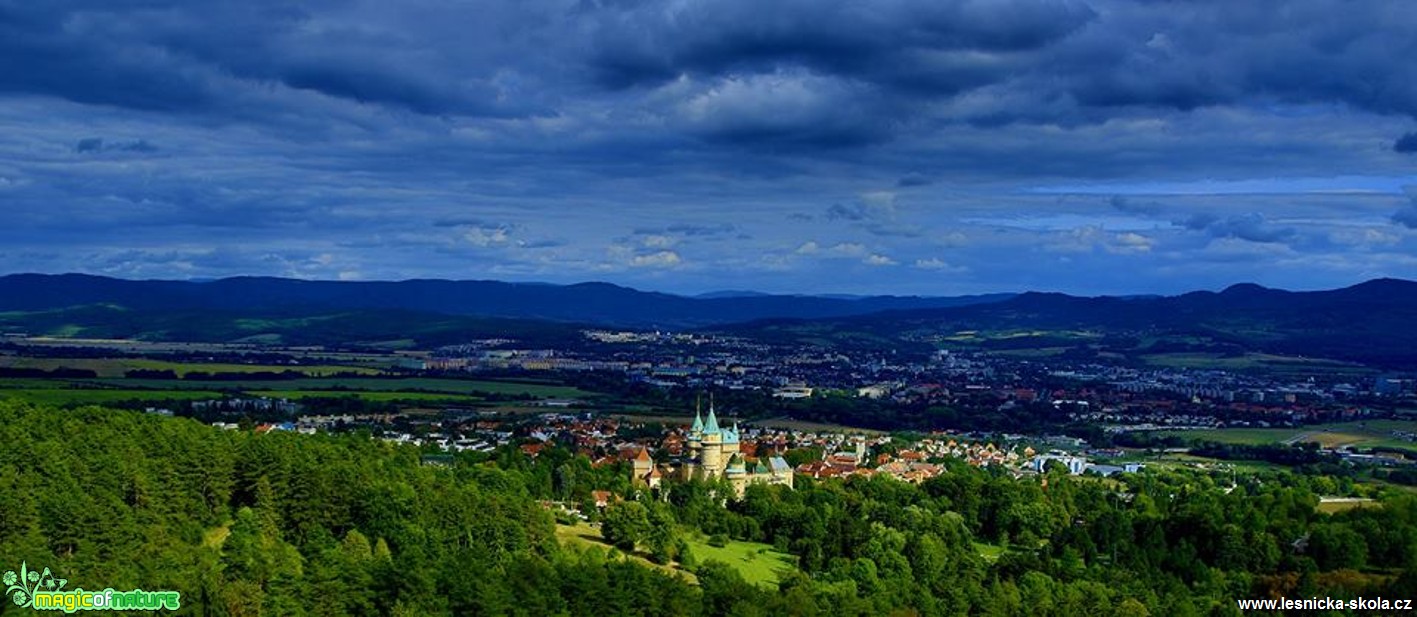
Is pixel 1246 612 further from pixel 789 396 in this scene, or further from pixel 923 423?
pixel 789 396

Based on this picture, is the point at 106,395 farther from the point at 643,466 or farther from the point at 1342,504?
the point at 1342,504

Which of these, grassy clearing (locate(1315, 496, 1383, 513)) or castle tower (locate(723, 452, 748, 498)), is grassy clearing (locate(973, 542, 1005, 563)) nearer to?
castle tower (locate(723, 452, 748, 498))

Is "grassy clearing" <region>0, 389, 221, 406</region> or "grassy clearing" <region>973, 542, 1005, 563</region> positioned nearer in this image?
"grassy clearing" <region>973, 542, 1005, 563</region>

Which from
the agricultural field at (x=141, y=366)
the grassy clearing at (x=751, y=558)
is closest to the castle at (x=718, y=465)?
the grassy clearing at (x=751, y=558)

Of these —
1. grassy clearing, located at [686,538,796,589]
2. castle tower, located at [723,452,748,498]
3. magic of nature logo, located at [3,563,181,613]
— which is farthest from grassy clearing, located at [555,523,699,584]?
magic of nature logo, located at [3,563,181,613]

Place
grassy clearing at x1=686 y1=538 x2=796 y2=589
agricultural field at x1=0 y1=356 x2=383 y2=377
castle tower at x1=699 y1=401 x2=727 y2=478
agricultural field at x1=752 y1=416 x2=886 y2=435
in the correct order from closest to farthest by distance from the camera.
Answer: grassy clearing at x1=686 y1=538 x2=796 y2=589 < castle tower at x1=699 y1=401 x2=727 y2=478 < agricultural field at x1=752 y1=416 x2=886 y2=435 < agricultural field at x1=0 y1=356 x2=383 y2=377

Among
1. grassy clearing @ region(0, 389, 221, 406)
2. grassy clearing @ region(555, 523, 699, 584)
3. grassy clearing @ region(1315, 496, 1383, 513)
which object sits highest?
grassy clearing @ region(0, 389, 221, 406)

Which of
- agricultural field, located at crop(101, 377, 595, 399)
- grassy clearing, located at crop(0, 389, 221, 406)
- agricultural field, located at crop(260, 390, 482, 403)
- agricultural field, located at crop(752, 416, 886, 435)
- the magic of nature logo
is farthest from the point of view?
agricultural field, located at crop(101, 377, 595, 399)
